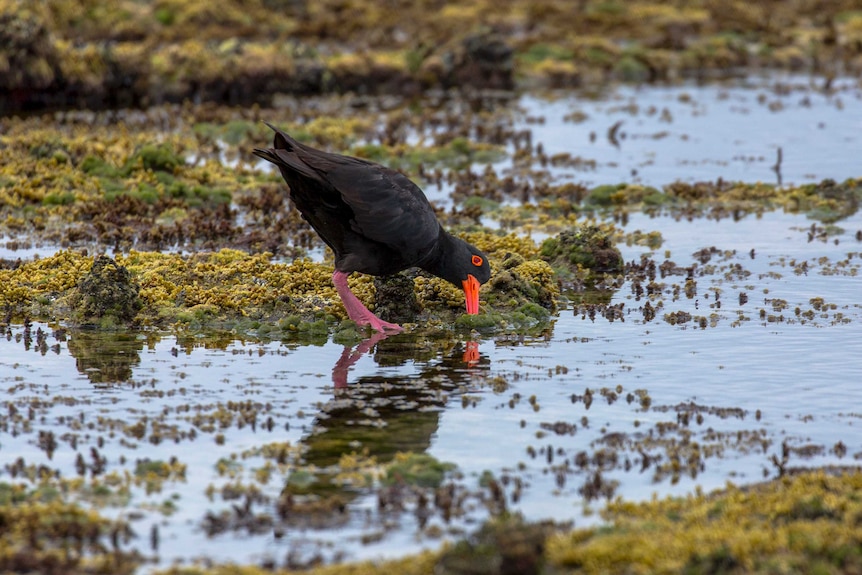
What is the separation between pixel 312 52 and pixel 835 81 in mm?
13686

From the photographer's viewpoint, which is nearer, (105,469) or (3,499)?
(3,499)

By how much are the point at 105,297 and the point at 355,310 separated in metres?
2.47

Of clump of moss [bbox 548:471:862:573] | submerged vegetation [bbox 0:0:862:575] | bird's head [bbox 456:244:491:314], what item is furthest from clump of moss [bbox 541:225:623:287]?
clump of moss [bbox 548:471:862:573]

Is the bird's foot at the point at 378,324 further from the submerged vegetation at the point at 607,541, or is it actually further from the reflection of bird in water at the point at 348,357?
the submerged vegetation at the point at 607,541

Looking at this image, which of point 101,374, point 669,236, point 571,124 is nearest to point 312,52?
point 571,124

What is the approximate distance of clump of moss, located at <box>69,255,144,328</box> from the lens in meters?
11.5

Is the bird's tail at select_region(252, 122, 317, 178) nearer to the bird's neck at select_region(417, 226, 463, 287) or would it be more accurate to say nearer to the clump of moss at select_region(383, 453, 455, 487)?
the bird's neck at select_region(417, 226, 463, 287)

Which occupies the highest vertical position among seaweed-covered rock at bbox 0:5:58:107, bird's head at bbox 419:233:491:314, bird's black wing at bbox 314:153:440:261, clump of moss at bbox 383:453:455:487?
seaweed-covered rock at bbox 0:5:58:107

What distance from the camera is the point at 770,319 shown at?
11961mm

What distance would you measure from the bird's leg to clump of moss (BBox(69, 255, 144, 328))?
2.08 m

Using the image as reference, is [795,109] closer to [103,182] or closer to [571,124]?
[571,124]

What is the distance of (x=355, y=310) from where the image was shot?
11.7m

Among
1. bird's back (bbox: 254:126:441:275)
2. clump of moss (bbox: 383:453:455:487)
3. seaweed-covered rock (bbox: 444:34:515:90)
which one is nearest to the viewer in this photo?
clump of moss (bbox: 383:453:455:487)

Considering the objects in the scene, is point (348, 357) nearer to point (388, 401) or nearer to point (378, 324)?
point (378, 324)
